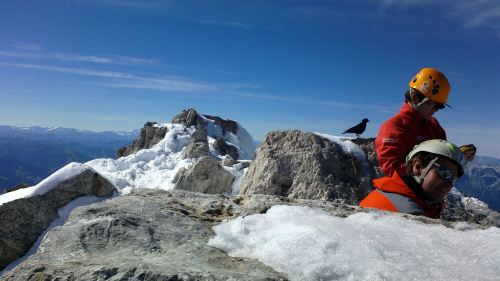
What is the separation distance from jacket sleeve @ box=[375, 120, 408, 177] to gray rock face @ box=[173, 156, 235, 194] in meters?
8.28

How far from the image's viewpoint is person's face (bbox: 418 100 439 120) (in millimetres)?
3797

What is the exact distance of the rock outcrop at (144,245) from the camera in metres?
1.35

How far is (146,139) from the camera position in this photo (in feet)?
89.9

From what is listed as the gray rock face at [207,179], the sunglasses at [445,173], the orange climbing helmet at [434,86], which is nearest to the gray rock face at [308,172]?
the orange climbing helmet at [434,86]

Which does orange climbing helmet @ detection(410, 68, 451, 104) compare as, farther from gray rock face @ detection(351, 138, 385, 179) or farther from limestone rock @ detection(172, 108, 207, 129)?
limestone rock @ detection(172, 108, 207, 129)

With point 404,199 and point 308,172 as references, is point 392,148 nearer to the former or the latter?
point 404,199

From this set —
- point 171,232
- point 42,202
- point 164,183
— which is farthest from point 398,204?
point 164,183

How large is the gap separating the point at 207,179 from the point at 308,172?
6.34 metres

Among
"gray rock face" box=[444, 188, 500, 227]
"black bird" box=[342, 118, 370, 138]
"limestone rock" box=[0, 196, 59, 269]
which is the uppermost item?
"black bird" box=[342, 118, 370, 138]

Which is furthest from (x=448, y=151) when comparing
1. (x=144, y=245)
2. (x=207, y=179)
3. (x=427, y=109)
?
(x=207, y=179)

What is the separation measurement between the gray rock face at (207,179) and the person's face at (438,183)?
29.7 feet

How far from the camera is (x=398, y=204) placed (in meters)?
2.84

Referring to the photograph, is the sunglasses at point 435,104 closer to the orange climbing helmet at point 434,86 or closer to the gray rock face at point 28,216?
the orange climbing helmet at point 434,86

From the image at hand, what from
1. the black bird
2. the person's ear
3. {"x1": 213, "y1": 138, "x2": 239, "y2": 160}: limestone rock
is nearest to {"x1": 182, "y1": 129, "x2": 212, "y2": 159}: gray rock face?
{"x1": 213, "y1": 138, "x2": 239, "y2": 160}: limestone rock
